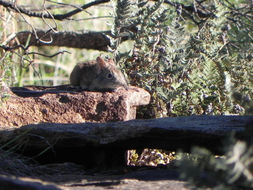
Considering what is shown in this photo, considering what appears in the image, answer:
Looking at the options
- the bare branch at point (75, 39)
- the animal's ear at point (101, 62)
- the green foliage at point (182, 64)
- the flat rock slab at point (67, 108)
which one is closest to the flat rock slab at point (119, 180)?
the flat rock slab at point (67, 108)

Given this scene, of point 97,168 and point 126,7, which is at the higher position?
point 126,7

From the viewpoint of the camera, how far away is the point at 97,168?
14.1 ft

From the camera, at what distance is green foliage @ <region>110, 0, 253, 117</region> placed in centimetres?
609

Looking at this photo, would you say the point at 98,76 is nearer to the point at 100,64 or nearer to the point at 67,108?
the point at 100,64

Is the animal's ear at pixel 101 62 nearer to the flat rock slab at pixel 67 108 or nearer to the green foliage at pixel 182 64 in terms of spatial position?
the green foliage at pixel 182 64

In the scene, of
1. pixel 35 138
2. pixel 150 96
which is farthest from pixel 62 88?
pixel 35 138

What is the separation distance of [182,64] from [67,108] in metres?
1.80

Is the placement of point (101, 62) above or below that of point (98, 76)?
above

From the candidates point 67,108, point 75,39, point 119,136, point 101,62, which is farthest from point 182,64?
point 119,136

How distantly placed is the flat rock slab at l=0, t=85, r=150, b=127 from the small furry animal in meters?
0.71

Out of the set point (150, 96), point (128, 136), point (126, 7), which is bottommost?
point (128, 136)

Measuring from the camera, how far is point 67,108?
5328 millimetres

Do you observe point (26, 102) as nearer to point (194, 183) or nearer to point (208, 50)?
point (208, 50)

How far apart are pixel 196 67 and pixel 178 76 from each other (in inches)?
14.5
